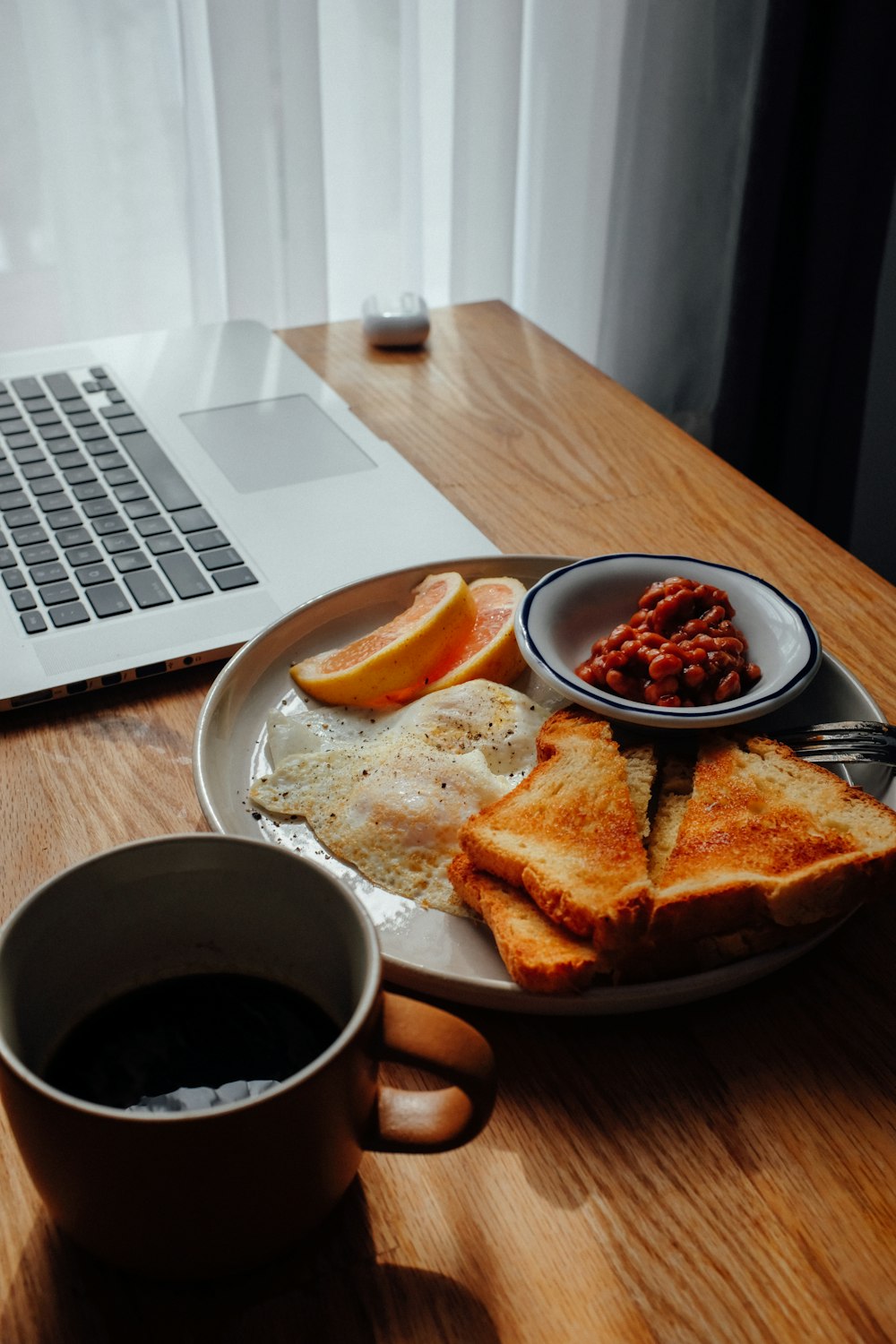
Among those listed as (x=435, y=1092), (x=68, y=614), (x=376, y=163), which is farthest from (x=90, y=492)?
(x=376, y=163)

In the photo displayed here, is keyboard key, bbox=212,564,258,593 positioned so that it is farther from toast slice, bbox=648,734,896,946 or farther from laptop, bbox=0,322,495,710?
toast slice, bbox=648,734,896,946

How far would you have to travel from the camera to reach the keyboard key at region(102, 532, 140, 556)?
1094 mm

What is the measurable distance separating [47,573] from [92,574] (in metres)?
0.04

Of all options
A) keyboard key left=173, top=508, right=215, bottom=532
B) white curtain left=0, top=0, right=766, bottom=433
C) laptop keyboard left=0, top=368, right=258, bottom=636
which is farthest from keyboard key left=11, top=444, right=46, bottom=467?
white curtain left=0, top=0, right=766, bottom=433

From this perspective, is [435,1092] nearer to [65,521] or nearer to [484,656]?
[484,656]

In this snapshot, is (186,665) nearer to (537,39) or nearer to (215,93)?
(215,93)

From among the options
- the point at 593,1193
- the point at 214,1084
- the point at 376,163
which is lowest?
the point at 593,1193

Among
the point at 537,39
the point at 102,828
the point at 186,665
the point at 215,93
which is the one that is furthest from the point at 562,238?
the point at 102,828

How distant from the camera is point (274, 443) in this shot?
133 centimetres

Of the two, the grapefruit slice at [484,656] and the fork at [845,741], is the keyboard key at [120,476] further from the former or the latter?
the fork at [845,741]

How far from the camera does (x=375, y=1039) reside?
48cm

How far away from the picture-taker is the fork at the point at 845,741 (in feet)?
2.55

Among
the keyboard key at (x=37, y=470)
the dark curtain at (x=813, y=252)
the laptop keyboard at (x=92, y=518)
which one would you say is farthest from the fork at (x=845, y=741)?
the dark curtain at (x=813, y=252)

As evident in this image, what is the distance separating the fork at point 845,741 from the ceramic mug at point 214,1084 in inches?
16.4
